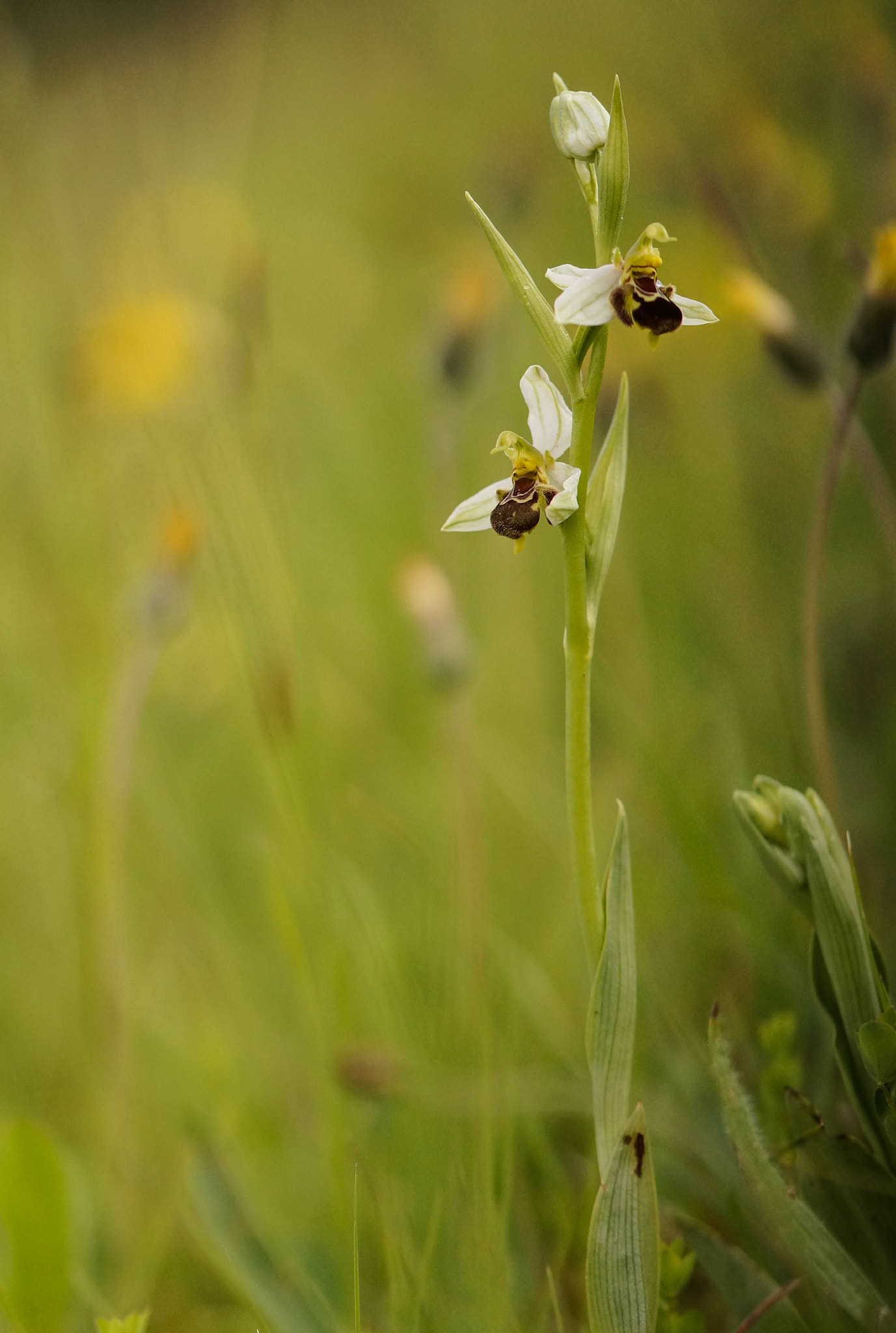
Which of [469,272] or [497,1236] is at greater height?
[469,272]

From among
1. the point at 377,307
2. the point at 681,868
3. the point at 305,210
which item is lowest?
the point at 681,868

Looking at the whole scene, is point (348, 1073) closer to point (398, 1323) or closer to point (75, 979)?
point (398, 1323)

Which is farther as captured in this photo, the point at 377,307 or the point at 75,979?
the point at 377,307

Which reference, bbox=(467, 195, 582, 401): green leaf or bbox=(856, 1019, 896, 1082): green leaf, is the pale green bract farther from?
bbox=(856, 1019, 896, 1082): green leaf

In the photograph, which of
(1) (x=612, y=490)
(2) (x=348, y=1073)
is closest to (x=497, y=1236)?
(2) (x=348, y=1073)

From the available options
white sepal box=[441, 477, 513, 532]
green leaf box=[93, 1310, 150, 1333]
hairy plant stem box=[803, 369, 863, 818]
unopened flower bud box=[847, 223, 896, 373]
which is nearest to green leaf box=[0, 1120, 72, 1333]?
green leaf box=[93, 1310, 150, 1333]

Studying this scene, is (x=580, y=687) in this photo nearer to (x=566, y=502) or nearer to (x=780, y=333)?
(x=566, y=502)

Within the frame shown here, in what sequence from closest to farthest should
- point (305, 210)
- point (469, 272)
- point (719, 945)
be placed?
1. point (719, 945)
2. point (469, 272)
3. point (305, 210)

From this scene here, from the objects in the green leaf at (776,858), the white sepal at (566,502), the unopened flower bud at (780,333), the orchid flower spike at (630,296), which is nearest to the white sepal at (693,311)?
the orchid flower spike at (630,296)
